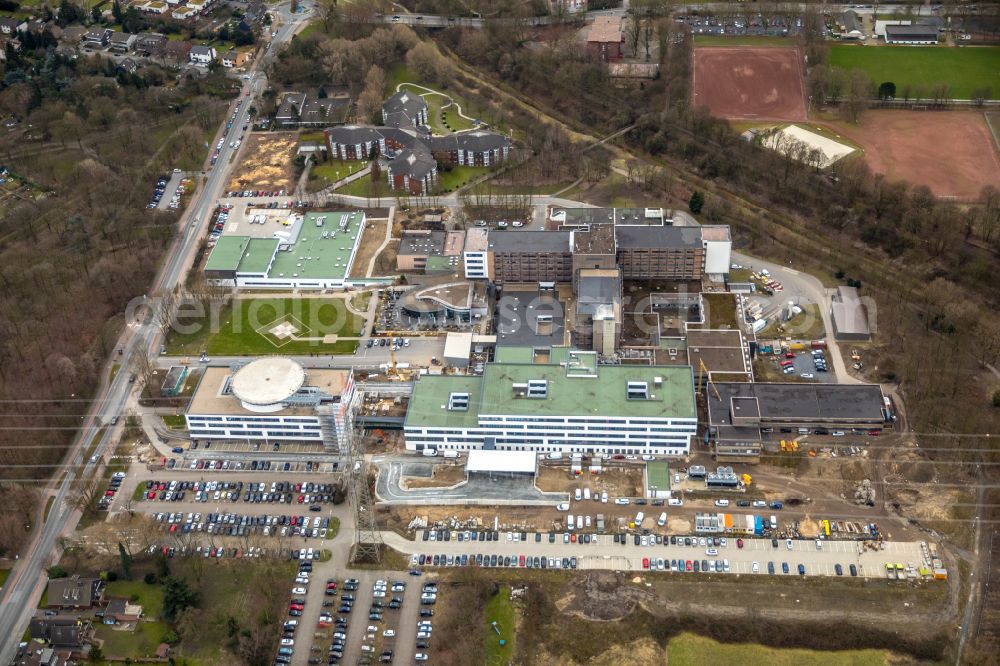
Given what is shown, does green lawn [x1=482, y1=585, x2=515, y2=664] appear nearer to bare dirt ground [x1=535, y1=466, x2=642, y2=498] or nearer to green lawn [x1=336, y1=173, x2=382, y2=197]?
bare dirt ground [x1=535, y1=466, x2=642, y2=498]

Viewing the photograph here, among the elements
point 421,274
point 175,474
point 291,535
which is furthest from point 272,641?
point 421,274

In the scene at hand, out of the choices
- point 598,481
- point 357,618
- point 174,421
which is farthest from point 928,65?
point 357,618

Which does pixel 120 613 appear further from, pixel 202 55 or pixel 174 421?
pixel 202 55

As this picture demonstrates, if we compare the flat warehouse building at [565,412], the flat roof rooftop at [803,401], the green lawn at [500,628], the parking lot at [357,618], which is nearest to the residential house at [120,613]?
the parking lot at [357,618]

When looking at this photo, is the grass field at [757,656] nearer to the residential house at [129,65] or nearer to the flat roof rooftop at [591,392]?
the flat roof rooftop at [591,392]

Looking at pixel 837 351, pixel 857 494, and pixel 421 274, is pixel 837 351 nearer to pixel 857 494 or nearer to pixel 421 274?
pixel 857 494
